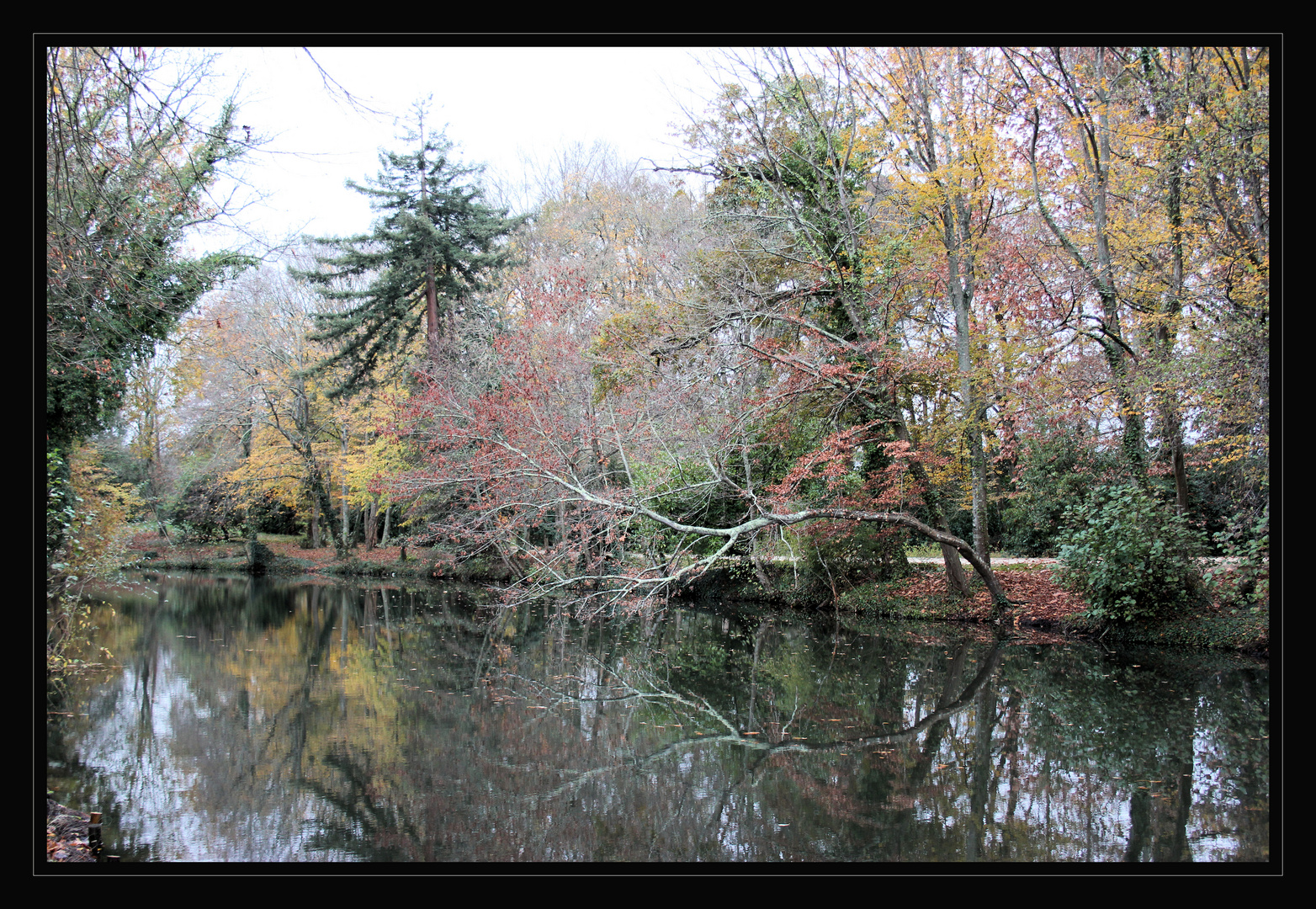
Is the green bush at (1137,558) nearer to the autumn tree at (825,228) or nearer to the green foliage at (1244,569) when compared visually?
the green foliage at (1244,569)

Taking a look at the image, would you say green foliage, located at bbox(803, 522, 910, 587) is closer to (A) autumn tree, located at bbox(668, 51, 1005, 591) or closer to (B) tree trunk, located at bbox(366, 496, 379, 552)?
(A) autumn tree, located at bbox(668, 51, 1005, 591)

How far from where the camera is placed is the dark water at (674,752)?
14.3 ft

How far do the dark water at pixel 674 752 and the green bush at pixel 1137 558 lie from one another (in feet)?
2.11

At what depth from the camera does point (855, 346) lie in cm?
1025

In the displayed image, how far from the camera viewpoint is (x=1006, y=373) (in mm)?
11133

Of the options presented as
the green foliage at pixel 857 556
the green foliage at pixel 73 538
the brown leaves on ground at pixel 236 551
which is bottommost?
the brown leaves on ground at pixel 236 551

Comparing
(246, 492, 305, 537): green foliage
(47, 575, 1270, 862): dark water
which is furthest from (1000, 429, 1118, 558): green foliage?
(246, 492, 305, 537): green foliage

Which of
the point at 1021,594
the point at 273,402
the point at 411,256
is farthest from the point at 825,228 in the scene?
the point at 273,402

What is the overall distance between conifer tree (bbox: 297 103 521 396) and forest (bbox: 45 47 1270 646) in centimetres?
50

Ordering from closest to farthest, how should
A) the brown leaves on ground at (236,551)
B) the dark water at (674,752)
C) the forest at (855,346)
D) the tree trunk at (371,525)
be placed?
the dark water at (674,752)
the forest at (855,346)
the brown leaves on ground at (236,551)
the tree trunk at (371,525)

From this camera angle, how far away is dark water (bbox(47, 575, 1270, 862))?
172 inches

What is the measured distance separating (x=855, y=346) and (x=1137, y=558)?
14.3 feet

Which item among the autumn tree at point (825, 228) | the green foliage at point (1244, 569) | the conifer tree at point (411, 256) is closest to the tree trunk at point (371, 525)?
the conifer tree at point (411, 256)
